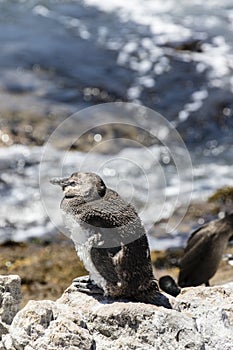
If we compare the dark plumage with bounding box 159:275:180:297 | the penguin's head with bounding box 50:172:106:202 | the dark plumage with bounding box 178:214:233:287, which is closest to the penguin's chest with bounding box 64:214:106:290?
the penguin's head with bounding box 50:172:106:202

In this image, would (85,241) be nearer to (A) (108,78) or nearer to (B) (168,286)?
(B) (168,286)

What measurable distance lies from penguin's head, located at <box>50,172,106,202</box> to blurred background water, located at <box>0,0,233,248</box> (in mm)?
7057

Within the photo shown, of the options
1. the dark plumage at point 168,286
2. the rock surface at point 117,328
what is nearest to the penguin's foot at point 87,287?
the rock surface at point 117,328

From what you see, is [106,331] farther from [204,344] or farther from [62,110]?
[62,110]

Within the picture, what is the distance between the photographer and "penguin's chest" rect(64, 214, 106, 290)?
752cm

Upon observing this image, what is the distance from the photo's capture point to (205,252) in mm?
13461

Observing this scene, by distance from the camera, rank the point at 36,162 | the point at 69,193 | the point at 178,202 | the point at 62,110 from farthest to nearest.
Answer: the point at 62,110 < the point at 36,162 < the point at 178,202 < the point at 69,193

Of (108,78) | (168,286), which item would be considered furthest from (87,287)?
(108,78)

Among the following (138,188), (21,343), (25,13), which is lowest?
(25,13)

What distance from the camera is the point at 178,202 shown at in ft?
60.0

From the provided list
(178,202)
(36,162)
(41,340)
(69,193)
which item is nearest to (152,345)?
(41,340)

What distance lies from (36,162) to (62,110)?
3.61 meters

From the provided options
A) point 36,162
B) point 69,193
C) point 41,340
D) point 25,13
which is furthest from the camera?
point 25,13

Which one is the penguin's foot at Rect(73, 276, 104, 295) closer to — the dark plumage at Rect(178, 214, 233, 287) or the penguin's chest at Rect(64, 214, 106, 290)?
the penguin's chest at Rect(64, 214, 106, 290)
